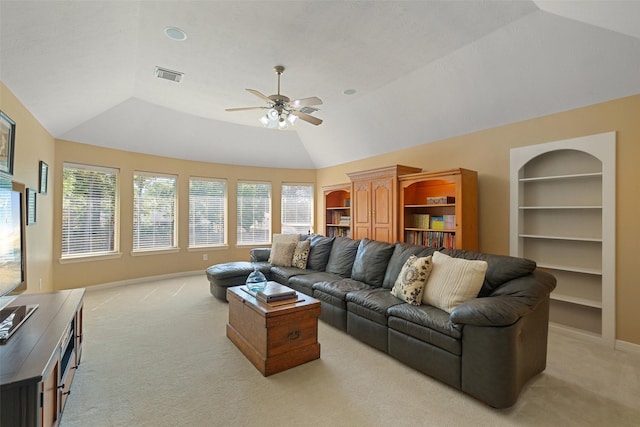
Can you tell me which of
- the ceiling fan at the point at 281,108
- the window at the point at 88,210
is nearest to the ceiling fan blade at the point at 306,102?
the ceiling fan at the point at 281,108

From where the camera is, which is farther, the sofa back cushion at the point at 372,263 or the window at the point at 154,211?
the window at the point at 154,211

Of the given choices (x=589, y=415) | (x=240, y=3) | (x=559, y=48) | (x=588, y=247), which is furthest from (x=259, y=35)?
(x=588, y=247)

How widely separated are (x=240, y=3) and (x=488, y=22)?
→ 2182 millimetres

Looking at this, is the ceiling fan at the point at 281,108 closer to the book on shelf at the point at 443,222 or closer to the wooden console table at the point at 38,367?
the book on shelf at the point at 443,222

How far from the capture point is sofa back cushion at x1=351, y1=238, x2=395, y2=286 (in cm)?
356

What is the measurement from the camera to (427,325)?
231 centimetres

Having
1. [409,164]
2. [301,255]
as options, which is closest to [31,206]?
[301,255]

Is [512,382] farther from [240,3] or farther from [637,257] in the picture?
[240,3]

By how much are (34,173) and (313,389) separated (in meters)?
4.12

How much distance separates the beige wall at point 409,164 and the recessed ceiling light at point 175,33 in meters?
1.57

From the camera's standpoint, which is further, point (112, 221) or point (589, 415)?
point (112, 221)

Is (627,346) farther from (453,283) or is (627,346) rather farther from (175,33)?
(175,33)

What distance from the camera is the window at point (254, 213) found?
21.6 feet

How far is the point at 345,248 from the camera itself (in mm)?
4305
